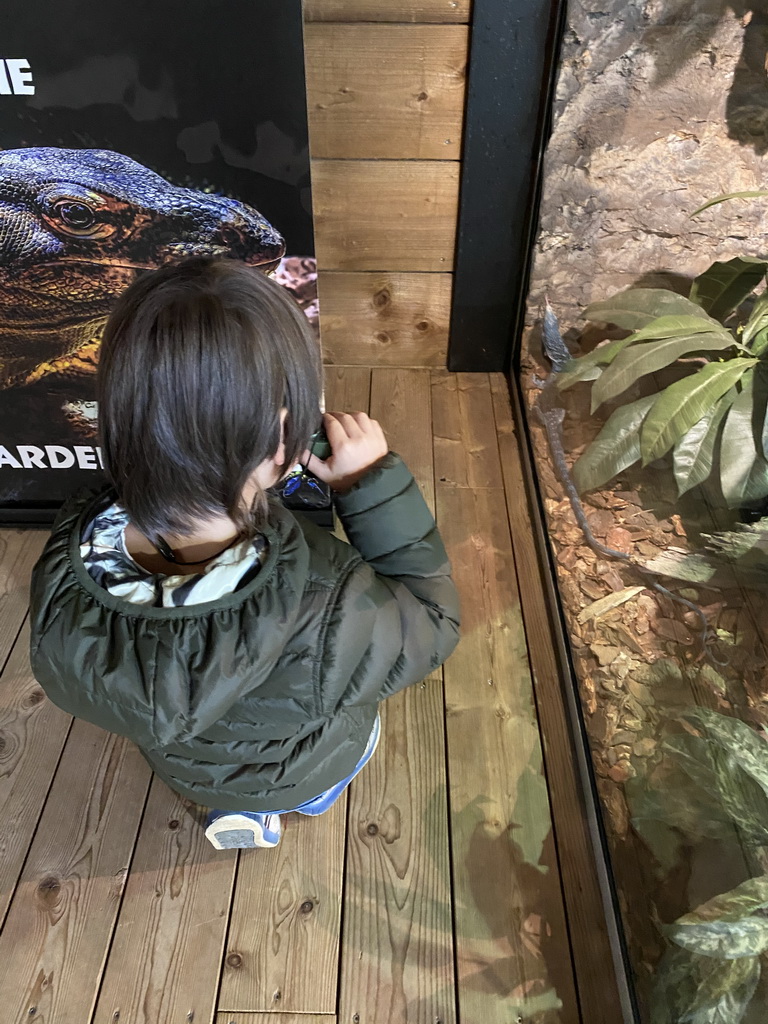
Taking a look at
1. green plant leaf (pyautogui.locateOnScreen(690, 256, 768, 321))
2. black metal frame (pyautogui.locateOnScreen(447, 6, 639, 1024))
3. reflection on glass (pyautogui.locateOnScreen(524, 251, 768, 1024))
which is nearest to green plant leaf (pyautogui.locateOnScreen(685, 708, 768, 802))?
reflection on glass (pyautogui.locateOnScreen(524, 251, 768, 1024))

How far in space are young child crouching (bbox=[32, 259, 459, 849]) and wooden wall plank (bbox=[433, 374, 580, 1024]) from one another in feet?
1.61

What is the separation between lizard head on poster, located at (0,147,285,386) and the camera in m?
1.15

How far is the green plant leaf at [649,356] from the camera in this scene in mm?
1302

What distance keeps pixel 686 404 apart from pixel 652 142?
2.23ft

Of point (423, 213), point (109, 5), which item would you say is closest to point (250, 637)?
point (109, 5)

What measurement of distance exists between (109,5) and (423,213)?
1.04 metres

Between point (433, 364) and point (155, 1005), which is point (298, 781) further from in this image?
point (433, 364)

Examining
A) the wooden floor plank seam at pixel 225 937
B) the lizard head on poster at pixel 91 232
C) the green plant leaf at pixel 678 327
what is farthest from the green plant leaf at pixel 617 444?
the wooden floor plank seam at pixel 225 937

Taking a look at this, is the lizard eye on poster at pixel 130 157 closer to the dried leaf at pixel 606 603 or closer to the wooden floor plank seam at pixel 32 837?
the wooden floor plank seam at pixel 32 837

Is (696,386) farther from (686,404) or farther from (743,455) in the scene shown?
(743,455)

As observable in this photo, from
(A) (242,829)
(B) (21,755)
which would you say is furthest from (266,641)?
(B) (21,755)

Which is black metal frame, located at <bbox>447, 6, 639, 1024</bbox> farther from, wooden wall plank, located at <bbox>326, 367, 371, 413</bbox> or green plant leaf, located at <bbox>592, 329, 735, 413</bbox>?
green plant leaf, located at <bbox>592, 329, 735, 413</bbox>

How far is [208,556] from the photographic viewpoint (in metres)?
0.77

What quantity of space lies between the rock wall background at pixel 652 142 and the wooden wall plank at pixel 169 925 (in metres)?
1.43
